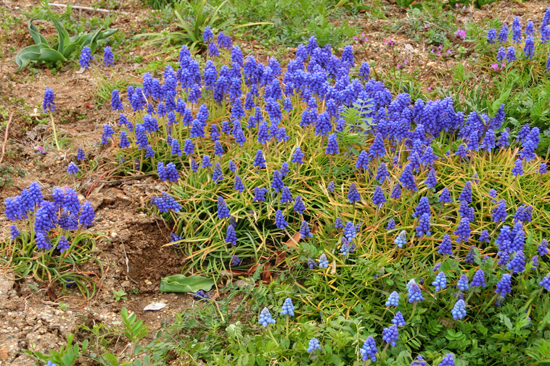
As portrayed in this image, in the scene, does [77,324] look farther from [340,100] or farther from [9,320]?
[340,100]

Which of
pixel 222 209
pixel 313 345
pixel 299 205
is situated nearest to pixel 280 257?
pixel 299 205

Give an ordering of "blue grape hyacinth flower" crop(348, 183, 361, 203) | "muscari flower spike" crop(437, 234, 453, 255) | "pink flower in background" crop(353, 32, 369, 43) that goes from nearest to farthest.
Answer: "muscari flower spike" crop(437, 234, 453, 255)
"blue grape hyacinth flower" crop(348, 183, 361, 203)
"pink flower in background" crop(353, 32, 369, 43)

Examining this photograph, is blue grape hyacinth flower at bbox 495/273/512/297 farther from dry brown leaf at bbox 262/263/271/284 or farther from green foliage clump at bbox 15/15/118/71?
green foliage clump at bbox 15/15/118/71

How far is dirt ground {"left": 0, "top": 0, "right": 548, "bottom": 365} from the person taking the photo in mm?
3945

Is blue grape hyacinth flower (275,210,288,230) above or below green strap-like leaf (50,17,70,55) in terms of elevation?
below

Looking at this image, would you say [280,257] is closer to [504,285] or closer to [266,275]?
[266,275]

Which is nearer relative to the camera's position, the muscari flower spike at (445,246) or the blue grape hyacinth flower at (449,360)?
the blue grape hyacinth flower at (449,360)

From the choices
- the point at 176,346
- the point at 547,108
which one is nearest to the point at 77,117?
the point at 176,346

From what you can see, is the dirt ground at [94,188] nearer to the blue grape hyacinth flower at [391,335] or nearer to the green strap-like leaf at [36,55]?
the green strap-like leaf at [36,55]

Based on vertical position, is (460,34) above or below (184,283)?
above

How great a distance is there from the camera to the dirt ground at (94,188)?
395 centimetres

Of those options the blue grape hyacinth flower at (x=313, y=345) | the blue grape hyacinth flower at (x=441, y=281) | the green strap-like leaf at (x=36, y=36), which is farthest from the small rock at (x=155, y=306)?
the green strap-like leaf at (x=36, y=36)

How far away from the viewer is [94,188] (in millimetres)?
5289

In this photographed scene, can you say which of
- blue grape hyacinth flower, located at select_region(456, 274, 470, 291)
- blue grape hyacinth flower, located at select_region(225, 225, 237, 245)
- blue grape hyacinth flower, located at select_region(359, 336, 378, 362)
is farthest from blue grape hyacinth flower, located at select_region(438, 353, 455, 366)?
blue grape hyacinth flower, located at select_region(225, 225, 237, 245)
